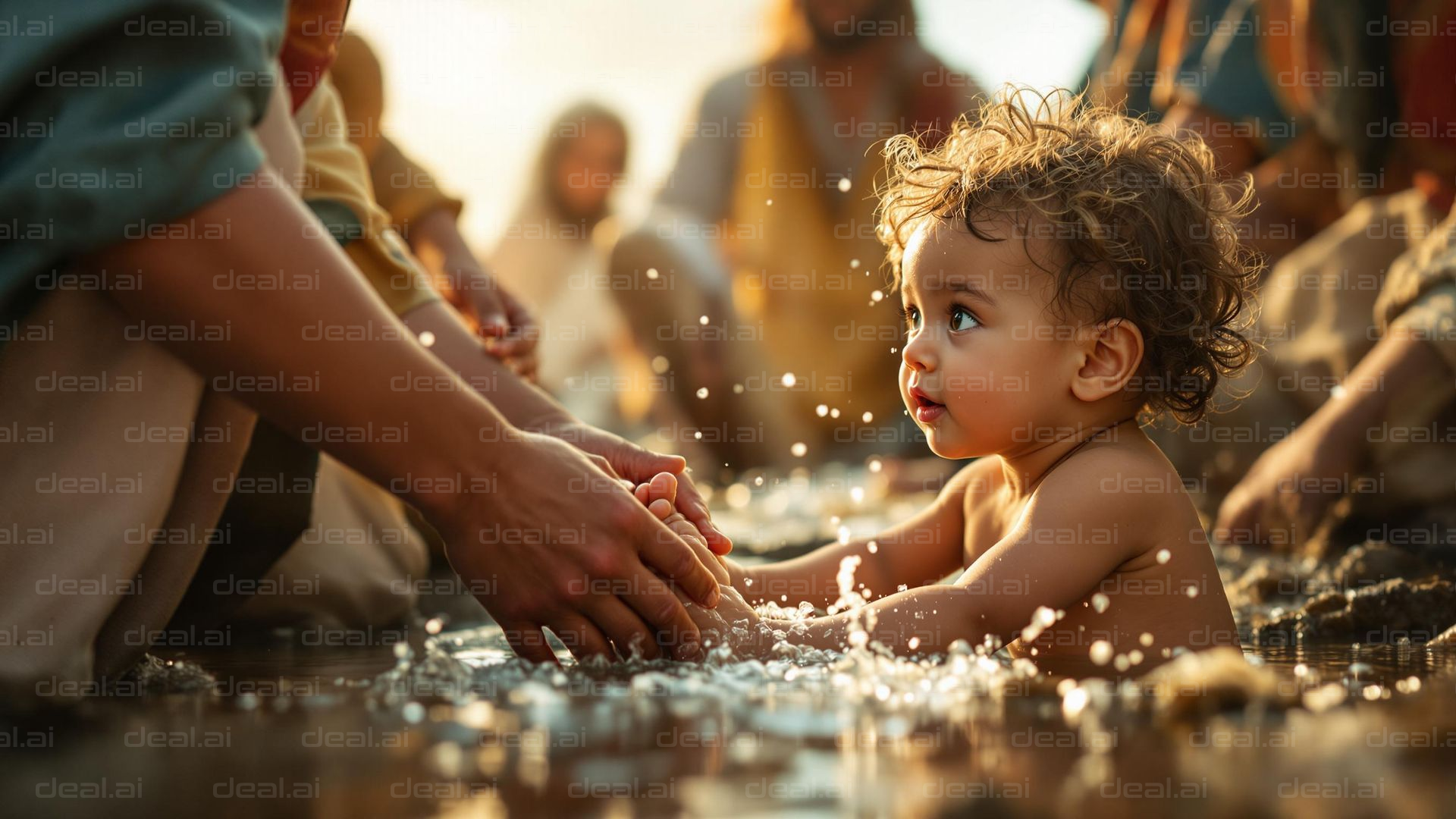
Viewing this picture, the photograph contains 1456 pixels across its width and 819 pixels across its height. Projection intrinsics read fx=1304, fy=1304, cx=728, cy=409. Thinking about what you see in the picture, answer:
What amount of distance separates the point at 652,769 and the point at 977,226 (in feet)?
3.09

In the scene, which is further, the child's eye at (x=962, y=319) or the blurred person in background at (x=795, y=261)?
the blurred person in background at (x=795, y=261)

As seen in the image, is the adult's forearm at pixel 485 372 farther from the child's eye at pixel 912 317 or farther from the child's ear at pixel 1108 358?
the child's ear at pixel 1108 358

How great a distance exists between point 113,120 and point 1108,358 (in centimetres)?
113

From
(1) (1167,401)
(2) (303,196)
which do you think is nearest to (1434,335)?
(1) (1167,401)

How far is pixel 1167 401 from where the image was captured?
1693 mm

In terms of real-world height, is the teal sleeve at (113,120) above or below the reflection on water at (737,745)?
above

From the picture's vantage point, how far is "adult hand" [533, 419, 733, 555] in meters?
1.69

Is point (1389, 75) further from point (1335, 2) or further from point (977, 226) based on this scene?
point (977, 226)

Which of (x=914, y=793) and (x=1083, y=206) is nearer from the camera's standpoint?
(x=914, y=793)

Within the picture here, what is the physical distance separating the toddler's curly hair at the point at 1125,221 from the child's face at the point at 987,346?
0.03m

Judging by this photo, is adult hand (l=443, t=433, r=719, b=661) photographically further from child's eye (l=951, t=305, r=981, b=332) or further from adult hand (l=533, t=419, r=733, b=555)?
child's eye (l=951, t=305, r=981, b=332)

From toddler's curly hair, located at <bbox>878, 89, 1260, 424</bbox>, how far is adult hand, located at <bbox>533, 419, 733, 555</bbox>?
420mm

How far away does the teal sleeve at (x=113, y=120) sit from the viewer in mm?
1050

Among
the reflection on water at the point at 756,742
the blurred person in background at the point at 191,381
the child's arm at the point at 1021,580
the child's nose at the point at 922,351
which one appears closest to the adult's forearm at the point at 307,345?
the blurred person in background at the point at 191,381
